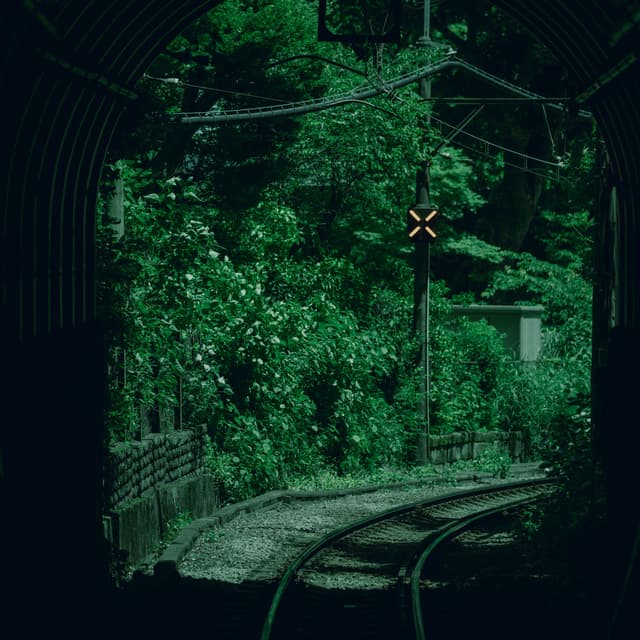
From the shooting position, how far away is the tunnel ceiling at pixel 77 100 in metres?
7.07

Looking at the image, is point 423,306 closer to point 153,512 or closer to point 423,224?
point 423,224

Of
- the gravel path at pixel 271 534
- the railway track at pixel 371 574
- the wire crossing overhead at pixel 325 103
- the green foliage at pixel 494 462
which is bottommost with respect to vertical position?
the railway track at pixel 371 574

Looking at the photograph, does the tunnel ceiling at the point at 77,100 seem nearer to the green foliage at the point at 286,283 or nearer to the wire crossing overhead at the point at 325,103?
the green foliage at the point at 286,283

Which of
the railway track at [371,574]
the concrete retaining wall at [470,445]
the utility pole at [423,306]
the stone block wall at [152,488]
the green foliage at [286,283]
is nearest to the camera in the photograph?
the railway track at [371,574]

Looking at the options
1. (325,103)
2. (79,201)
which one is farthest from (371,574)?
(325,103)

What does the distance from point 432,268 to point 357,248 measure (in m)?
10.1

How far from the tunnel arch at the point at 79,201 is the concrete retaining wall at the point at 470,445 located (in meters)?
13.0

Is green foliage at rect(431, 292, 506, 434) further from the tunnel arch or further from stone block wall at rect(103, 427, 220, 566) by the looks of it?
the tunnel arch

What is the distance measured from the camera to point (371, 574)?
11938mm

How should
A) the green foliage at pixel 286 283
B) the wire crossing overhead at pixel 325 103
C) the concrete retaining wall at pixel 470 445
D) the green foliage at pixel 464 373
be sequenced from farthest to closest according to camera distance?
the green foliage at pixel 464 373, the concrete retaining wall at pixel 470 445, the wire crossing overhead at pixel 325 103, the green foliage at pixel 286 283

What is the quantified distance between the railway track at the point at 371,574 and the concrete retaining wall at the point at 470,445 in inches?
195

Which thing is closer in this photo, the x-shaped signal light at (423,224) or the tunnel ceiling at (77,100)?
the tunnel ceiling at (77,100)

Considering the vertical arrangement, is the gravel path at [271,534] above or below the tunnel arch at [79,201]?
below

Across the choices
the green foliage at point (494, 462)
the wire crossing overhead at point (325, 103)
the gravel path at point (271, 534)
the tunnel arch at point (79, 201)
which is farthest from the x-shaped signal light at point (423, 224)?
the tunnel arch at point (79, 201)
